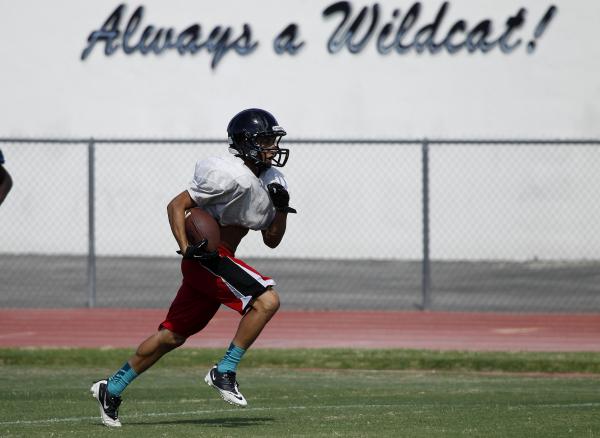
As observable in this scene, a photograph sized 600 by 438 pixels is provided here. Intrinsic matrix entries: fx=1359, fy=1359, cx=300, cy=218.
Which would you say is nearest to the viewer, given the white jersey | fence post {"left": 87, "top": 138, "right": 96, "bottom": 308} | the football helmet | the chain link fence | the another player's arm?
the white jersey

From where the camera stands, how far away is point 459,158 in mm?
25219

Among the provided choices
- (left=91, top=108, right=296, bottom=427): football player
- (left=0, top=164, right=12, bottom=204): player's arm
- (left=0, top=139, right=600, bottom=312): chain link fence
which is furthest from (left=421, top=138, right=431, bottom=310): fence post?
(left=91, top=108, right=296, bottom=427): football player

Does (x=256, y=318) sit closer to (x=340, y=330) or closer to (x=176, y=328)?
(x=176, y=328)

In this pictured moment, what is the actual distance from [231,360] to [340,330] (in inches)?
299

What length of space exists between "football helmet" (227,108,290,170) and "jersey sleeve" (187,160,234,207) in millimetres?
341

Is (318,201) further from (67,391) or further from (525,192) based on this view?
(67,391)

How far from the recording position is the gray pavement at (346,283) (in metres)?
18.9

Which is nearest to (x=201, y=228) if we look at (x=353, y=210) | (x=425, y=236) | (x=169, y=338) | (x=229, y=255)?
(x=229, y=255)

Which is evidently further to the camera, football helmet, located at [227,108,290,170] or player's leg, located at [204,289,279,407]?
football helmet, located at [227,108,290,170]

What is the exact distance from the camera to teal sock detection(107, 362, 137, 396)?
875 cm

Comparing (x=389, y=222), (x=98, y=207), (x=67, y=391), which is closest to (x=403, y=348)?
(x=67, y=391)

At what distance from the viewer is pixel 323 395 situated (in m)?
10.9

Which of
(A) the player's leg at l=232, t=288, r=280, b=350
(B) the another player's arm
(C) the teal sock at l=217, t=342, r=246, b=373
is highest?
(B) the another player's arm

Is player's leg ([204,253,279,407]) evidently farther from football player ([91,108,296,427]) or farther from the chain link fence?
the chain link fence
